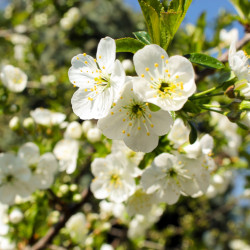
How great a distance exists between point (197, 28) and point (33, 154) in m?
1.27

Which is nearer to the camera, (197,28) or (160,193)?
(160,193)

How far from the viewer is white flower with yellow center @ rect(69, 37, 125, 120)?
2.44 feet

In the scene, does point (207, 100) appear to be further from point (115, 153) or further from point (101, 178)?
point (101, 178)

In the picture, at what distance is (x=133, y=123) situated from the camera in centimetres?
84

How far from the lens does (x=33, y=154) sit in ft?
4.42

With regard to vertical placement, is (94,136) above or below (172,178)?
above

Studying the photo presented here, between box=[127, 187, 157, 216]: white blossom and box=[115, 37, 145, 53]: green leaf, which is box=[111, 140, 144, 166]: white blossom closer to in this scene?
box=[127, 187, 157, 216]: white blossom

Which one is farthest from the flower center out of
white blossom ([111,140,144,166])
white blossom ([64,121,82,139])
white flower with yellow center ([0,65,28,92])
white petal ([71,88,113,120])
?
white flower with yellow center ([0,65,28,92])

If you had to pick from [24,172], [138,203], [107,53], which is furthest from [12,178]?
[107,53]

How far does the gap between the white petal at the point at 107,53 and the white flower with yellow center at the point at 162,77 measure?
81 mm

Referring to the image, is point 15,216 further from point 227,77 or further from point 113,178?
point 227,77

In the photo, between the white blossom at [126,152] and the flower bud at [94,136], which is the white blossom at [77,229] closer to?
the flower bud at [94,136]

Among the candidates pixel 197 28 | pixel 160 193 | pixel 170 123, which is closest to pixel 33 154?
pixel 160 193

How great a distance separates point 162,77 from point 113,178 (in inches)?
23.5
